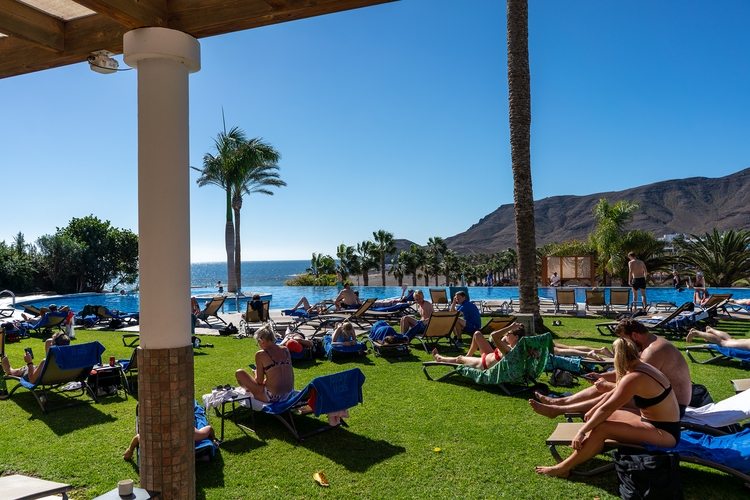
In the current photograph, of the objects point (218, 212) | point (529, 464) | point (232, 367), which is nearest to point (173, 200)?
point (529, 464)

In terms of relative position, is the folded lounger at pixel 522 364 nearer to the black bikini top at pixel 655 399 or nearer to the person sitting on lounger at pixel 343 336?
the black bikini top at pixel 655 399

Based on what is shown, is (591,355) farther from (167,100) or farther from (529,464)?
(167,100)

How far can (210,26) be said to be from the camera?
3.32 metres

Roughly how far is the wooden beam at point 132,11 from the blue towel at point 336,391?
353 cm

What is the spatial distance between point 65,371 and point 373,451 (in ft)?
15.0

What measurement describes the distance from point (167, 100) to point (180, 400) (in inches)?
76.9

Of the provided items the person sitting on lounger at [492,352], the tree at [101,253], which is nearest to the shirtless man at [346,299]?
the person sitting on lounger at [492,352]

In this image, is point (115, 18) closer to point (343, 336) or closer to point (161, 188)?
point (161, 188)

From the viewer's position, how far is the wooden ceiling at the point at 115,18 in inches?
126

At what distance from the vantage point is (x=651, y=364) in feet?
14.7

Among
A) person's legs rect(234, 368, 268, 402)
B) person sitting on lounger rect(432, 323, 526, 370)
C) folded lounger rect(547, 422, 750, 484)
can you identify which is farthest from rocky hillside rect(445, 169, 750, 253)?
folded lounger rect(547, 422, 750, 484)

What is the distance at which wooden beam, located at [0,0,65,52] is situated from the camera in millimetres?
3475

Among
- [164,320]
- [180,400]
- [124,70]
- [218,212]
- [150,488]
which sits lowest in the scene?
[150,488]

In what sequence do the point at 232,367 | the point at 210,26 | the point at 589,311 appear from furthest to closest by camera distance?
the point at 589,311 < the point at 232,367 < the point at 210,26
